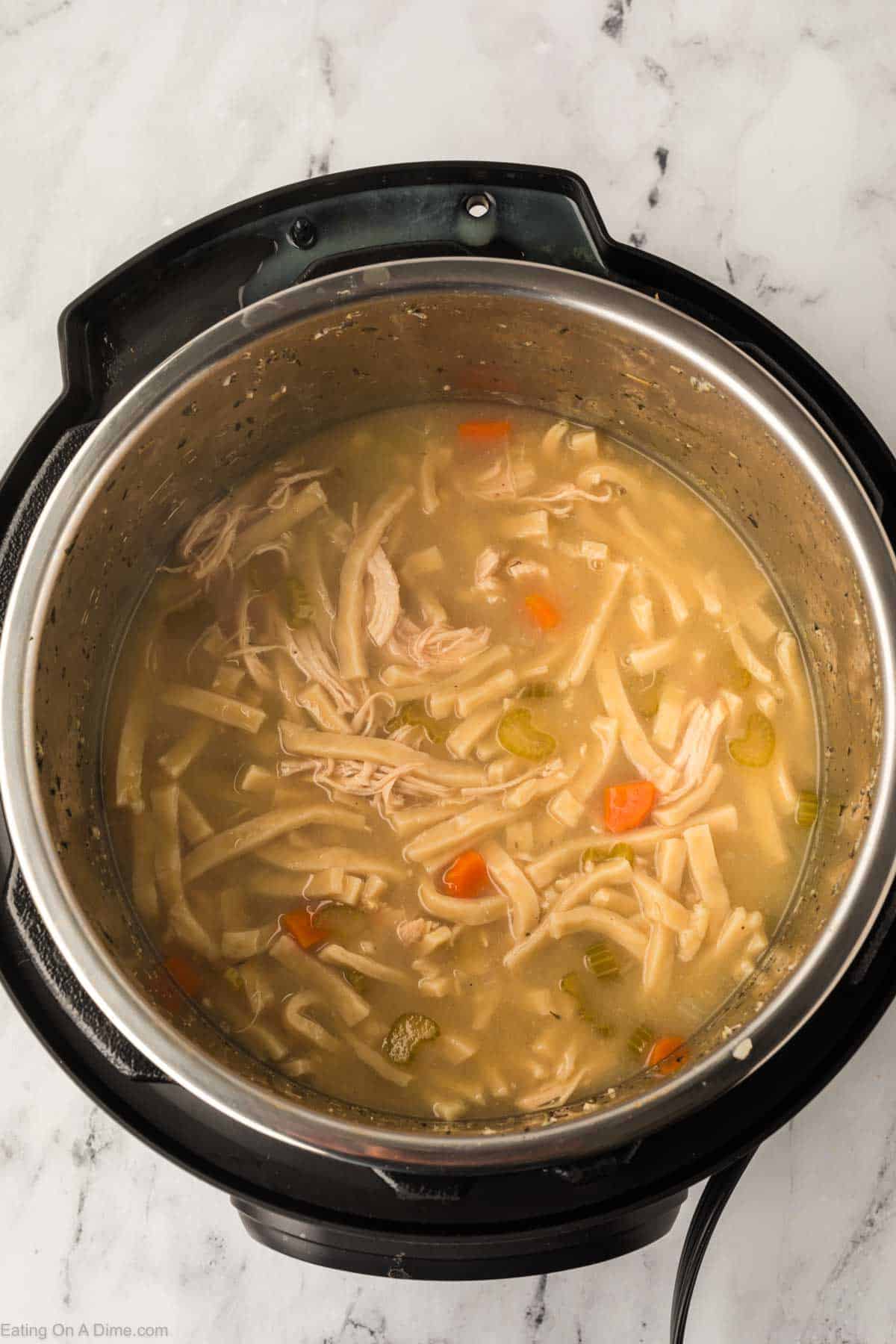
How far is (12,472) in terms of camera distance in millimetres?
2623

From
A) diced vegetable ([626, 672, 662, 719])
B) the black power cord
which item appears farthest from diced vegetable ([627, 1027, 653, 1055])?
diced vegetable ([626, 672, 662, 719])

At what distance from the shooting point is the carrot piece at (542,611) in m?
3.11

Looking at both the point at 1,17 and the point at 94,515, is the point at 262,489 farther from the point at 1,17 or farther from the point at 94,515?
the point at 1,17

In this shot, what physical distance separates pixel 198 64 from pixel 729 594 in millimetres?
1977

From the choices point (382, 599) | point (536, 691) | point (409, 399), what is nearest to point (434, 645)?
point (382, 599)

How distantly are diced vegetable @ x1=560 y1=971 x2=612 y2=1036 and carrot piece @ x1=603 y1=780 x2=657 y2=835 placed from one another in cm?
36

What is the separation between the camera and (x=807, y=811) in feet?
9.85

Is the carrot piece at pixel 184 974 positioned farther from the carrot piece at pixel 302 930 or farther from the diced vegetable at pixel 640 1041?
the diced vegetable at pixel 640 1041

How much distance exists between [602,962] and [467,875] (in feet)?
1.23

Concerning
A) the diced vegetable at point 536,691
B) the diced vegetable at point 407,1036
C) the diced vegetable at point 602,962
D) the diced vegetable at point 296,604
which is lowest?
the diced vegetable at point 407,1036

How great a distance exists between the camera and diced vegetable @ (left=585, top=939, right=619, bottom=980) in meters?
2.90

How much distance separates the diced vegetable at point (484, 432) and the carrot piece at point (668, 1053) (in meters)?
1.54

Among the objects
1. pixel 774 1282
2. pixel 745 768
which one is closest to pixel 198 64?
pixel 745 768

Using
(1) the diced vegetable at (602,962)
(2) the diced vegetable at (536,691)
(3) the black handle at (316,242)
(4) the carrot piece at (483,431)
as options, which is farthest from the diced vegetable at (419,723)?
(3) the black handle at (316,242)
